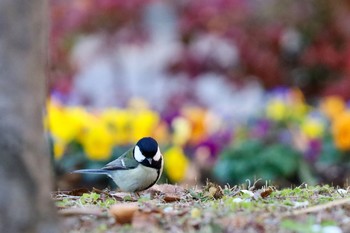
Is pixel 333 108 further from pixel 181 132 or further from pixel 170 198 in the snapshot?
pixel 170 198

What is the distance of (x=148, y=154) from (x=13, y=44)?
2.36 meters

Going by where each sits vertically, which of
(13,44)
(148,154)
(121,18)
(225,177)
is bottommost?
(225,177)

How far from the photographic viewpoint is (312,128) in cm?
873

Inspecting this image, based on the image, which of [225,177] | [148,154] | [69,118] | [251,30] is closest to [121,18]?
[251,30]

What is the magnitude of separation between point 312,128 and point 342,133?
1.32 feet

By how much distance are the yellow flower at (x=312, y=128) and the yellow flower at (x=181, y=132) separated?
1.19m

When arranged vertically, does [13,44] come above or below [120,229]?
above

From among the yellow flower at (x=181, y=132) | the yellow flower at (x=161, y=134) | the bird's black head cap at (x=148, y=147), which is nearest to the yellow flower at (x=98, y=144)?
the yellow flower at (x=161, y=134)

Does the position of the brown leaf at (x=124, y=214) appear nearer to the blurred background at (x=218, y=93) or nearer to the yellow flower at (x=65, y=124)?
the blurred background at (x=218, y=93)

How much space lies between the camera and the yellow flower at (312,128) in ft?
28.4

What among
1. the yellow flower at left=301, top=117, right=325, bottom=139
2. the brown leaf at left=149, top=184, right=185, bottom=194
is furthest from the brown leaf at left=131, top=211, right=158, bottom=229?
the yellow flower at left=301, top=117, right=325, bottom=139

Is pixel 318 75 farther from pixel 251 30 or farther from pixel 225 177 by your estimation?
pixel 225 177

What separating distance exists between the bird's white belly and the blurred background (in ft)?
6.61

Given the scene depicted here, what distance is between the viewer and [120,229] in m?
3.60
